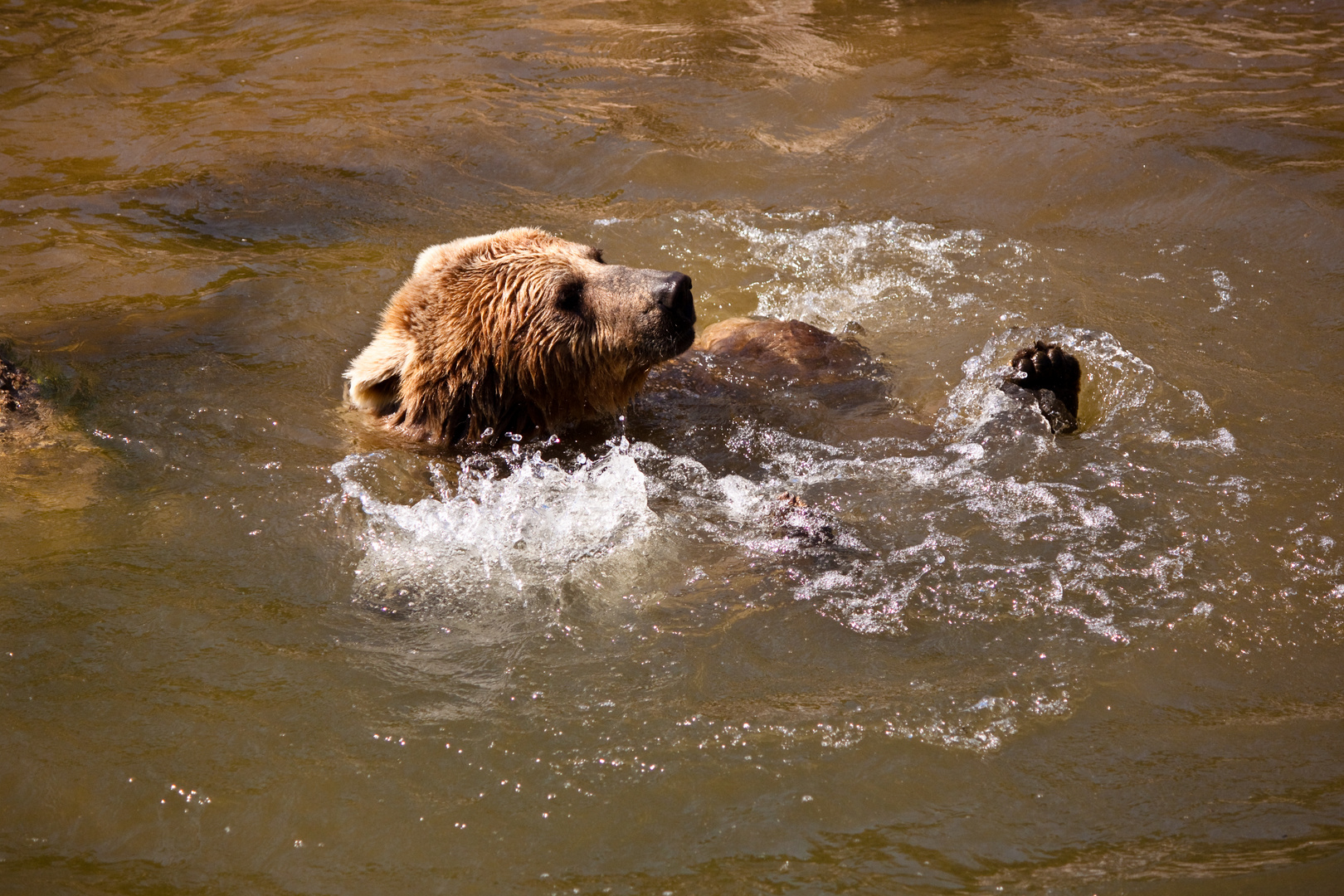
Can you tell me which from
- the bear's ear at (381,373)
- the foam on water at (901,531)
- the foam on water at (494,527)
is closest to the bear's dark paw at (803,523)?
the foam on water at (901,531)

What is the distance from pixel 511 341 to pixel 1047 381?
2.34 meters

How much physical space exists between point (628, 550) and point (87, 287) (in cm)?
380

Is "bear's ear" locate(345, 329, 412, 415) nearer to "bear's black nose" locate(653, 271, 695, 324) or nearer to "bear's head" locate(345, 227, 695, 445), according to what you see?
"bear's head" locate(345, 227, 695, 445)

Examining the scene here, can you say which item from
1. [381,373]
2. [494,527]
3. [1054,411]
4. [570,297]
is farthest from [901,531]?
[381,373]

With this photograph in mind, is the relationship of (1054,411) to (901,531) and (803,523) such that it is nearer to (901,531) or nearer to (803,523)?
(901,531)

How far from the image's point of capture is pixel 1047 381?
4.58 meters

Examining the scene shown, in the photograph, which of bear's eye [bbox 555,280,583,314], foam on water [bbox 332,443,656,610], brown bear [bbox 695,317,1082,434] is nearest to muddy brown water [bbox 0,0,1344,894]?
foam on water [bbox 332,443,656,610]

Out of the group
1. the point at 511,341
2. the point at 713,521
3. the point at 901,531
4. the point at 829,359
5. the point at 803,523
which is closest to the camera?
the point at 803,523

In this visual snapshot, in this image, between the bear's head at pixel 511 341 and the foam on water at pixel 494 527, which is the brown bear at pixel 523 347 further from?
the foam on water at pixel 494 527

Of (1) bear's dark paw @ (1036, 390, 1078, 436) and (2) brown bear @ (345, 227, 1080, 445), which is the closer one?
(2) brown bear @ (345, 227, 1080, 445)

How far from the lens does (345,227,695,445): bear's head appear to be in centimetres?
441

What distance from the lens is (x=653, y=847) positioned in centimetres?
276

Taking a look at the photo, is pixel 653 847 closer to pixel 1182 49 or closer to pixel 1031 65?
pixel 1031 65

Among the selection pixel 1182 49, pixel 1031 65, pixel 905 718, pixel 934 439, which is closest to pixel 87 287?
pixel 934 439
